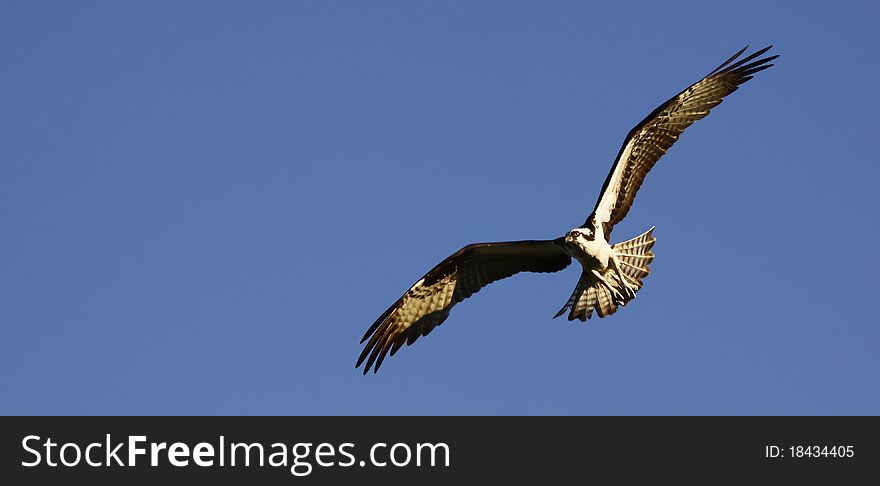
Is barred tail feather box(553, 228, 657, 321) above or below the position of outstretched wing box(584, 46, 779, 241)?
below

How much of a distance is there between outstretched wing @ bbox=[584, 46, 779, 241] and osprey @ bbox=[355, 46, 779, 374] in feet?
0.04

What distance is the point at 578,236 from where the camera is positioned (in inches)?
550

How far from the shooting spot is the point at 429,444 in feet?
46.1

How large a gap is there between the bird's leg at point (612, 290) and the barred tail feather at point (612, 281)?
1 cm

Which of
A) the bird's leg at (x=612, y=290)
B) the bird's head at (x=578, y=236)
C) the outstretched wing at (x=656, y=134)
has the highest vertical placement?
the outstretched wing at (x=656, y=134)

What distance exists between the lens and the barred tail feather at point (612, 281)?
1440 centimetres

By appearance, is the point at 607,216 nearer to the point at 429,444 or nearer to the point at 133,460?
the point at 429,444

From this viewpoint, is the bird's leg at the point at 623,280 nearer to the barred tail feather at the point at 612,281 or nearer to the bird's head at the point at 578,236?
the barred tail feather at the point at 612,281

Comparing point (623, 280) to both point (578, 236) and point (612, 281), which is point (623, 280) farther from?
point (578, 236)

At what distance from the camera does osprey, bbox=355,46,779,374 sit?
1434cm

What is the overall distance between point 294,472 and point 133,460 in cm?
191

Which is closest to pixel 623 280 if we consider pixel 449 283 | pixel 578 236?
pixel 578 236

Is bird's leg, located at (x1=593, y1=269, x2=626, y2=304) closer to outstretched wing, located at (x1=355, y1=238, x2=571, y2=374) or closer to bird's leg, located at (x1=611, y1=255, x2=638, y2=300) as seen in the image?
bird's leg, located at (x1=611, y1=255, x2=638, y2=300)

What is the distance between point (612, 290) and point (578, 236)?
2.88 feet
